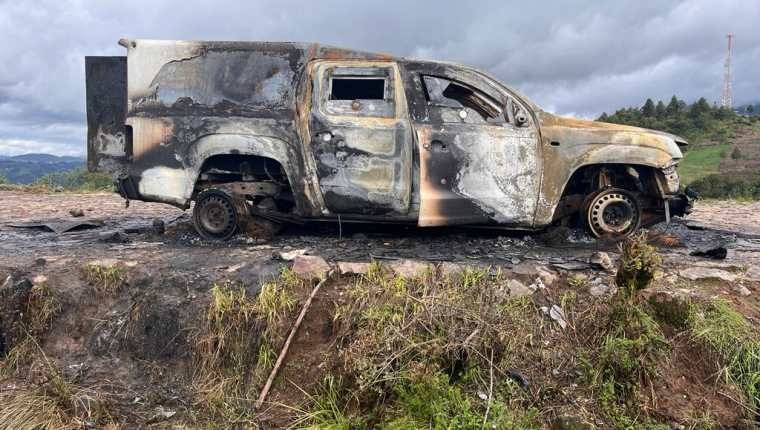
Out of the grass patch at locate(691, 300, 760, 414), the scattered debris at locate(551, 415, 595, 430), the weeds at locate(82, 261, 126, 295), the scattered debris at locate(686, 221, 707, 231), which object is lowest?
the scattered debris at locate(551, 415, 595, 430)

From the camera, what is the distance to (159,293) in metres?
4.22

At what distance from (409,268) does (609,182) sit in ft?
8.13

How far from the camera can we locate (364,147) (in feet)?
16.4

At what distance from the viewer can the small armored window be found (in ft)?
17.0

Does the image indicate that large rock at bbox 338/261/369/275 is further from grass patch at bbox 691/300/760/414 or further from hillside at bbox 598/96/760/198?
hillside at bbox 598/96/760/198

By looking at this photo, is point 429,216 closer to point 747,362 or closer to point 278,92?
point 278,92

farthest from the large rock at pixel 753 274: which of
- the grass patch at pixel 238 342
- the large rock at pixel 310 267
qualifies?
the grass patch at pixel 238 342

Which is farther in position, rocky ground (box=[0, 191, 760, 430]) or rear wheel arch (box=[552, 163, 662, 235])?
rear wheel arch (box=[552, 163, 662, 235])

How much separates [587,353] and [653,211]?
2540mm

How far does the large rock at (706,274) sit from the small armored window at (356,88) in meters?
3.17

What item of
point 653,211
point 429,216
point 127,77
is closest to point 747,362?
point 653,211

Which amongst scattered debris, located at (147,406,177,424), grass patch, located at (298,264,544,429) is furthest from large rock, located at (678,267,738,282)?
scattered debris, located at (147,406,177,424)

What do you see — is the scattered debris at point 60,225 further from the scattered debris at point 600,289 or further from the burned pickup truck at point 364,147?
the scattered debris at point 600,289

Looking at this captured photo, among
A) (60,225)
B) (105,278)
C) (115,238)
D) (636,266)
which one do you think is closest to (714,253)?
(636,266)
